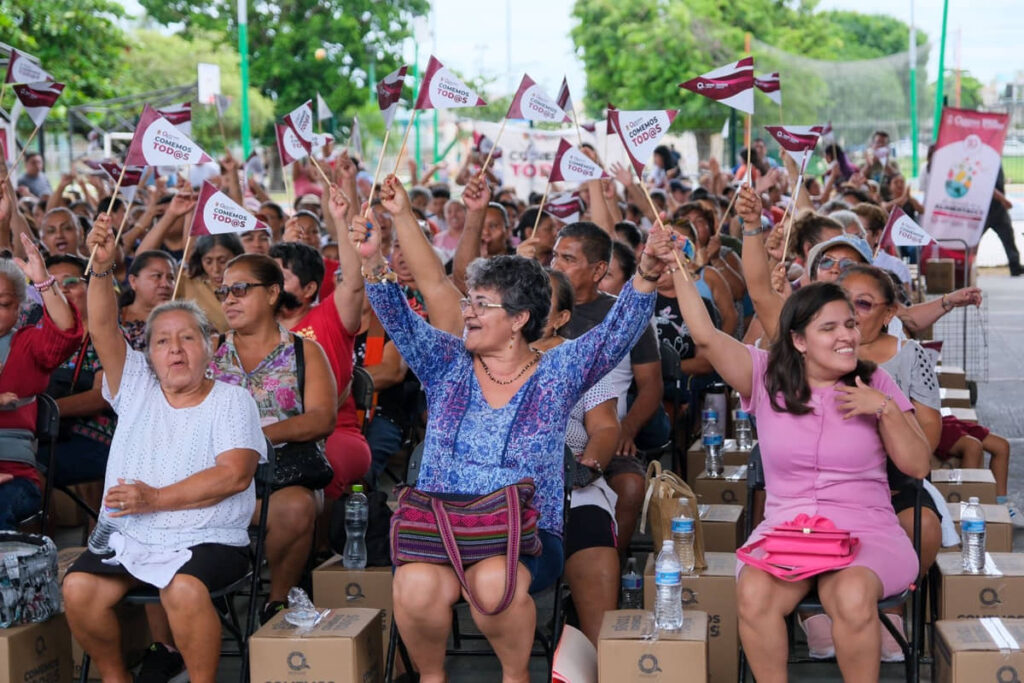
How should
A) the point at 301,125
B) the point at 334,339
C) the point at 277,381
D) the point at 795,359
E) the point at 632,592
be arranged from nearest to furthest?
the point at 795,359, the point at 632,592, the point at 277,381, the point at 334,339, the point at 301,125

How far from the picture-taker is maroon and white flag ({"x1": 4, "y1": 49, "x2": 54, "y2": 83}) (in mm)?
8305

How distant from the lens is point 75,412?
6.43m

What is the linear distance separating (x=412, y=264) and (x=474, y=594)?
1249mm

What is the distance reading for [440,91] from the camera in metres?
6.97

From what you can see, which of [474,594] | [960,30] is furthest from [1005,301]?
[474,594]

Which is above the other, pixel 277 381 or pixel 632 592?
pixel 277 381

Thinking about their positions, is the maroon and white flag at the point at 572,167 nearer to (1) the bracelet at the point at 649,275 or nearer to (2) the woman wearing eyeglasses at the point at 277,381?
(2) the woman wearing eyeglasses at the point at 277,381

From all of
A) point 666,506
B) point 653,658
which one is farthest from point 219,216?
point 653,658

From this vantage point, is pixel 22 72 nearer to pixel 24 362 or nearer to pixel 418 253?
pixel 24 362

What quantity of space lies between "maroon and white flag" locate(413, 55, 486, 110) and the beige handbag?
2409 mm

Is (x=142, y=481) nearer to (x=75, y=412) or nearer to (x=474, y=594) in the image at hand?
(x=474, y=594)

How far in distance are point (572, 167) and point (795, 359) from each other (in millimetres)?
4089

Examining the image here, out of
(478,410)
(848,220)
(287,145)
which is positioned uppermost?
(287,145)

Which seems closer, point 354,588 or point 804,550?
point 804,550
